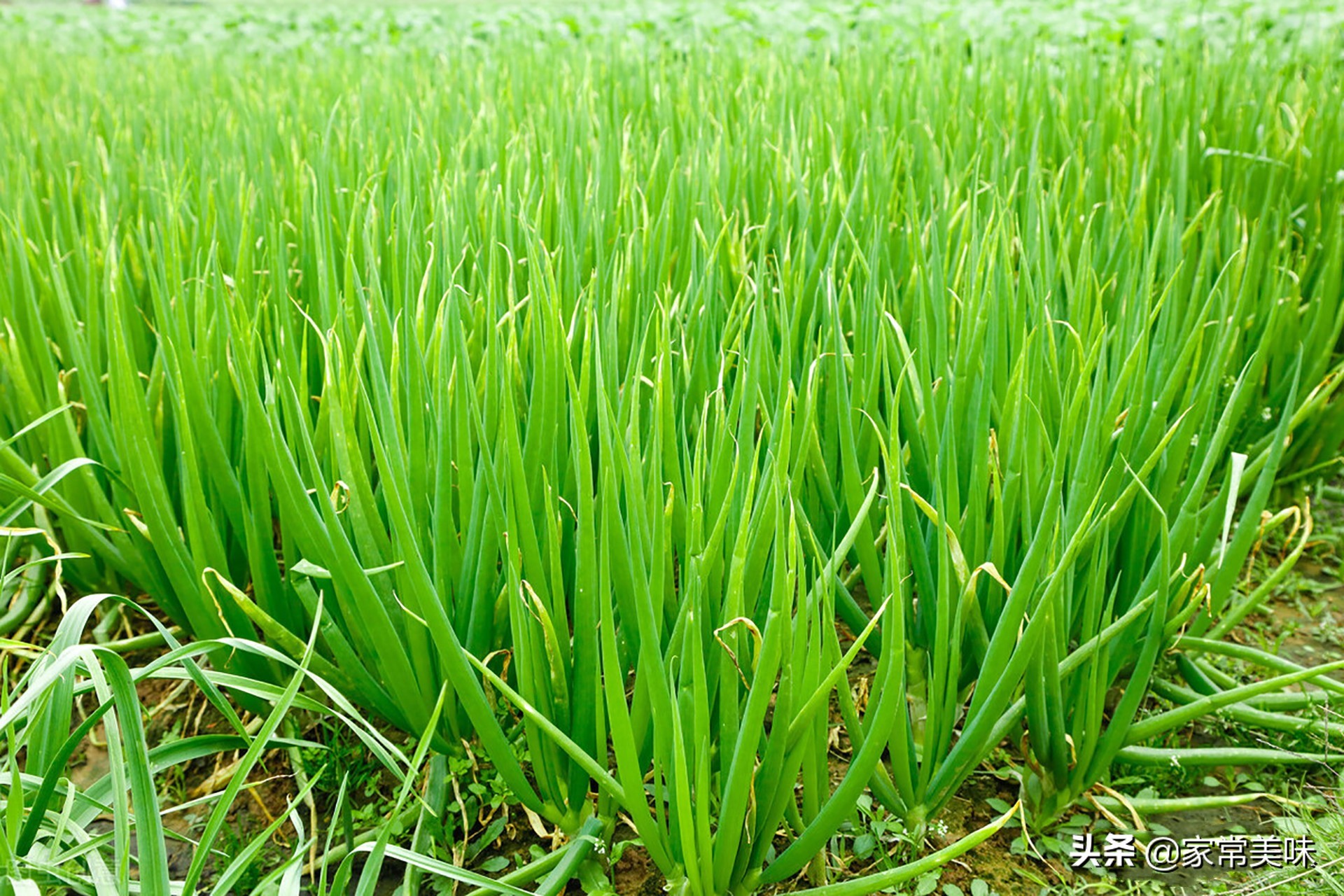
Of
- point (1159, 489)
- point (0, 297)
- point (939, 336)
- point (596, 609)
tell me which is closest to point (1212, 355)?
point (1159, 489)

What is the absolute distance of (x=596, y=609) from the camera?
3.08ft

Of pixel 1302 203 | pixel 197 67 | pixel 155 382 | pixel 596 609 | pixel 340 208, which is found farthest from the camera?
pixel 197 67

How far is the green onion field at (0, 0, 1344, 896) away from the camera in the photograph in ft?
2.81

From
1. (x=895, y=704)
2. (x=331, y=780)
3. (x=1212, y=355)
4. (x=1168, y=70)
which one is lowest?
(x=331, y=780)

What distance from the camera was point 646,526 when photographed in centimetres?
90

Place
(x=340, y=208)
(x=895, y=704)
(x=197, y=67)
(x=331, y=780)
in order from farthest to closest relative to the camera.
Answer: (x=197, y=67), (x=340, y=208), (x=331, y=780), (x=895, y=704)

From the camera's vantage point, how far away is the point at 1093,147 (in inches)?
77.1

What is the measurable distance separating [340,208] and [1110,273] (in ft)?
3.80

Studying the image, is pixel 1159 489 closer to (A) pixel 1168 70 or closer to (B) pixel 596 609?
(B) pixel 596 609

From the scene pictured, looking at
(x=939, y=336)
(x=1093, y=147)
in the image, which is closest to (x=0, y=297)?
(x=939, y=336)

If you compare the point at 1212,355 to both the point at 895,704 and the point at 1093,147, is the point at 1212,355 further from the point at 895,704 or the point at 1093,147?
the point at 1093,147

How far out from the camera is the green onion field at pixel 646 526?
0.86m

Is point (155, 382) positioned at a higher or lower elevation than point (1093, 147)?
lower

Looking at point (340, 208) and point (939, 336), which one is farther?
point (340, 208)
